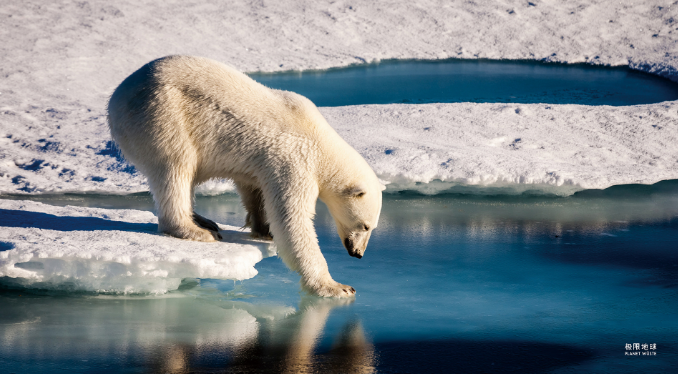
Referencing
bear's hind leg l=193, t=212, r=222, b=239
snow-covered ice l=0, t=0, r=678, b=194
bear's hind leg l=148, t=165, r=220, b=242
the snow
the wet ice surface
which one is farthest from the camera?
snow-covered ice l=0, t=0, r=678, b=194

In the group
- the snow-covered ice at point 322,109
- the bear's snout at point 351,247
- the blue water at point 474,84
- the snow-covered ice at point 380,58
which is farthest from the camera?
the blue water at point 474,84

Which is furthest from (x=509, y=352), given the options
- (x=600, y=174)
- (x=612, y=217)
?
(x=600, y=174)

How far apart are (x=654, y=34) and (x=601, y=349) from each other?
518 inches

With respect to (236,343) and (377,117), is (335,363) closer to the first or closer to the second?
(236,343)

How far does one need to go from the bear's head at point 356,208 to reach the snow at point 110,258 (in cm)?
57

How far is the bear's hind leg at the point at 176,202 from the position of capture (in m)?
4.20

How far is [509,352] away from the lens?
3432 mm

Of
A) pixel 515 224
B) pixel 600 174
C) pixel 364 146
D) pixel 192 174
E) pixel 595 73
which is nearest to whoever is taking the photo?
pixel 192 174

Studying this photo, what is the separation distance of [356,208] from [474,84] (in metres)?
8.85

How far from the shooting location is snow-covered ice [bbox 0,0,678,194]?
7109mm

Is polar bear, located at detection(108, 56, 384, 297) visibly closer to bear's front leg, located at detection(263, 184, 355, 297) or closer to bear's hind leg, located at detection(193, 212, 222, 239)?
bear's front leg, located at detection(263, 184, 355, 297)

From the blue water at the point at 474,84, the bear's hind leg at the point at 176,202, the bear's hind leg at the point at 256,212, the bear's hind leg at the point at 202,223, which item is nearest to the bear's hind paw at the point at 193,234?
the bear's hind leg at the point at 176,202

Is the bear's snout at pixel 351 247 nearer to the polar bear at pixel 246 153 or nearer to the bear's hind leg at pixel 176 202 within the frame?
the polar bear at pixel 246 153

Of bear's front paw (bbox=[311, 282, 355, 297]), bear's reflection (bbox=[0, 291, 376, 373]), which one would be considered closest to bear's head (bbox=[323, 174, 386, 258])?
bear's front paw (bbox=[311, 282, 355, 297])
